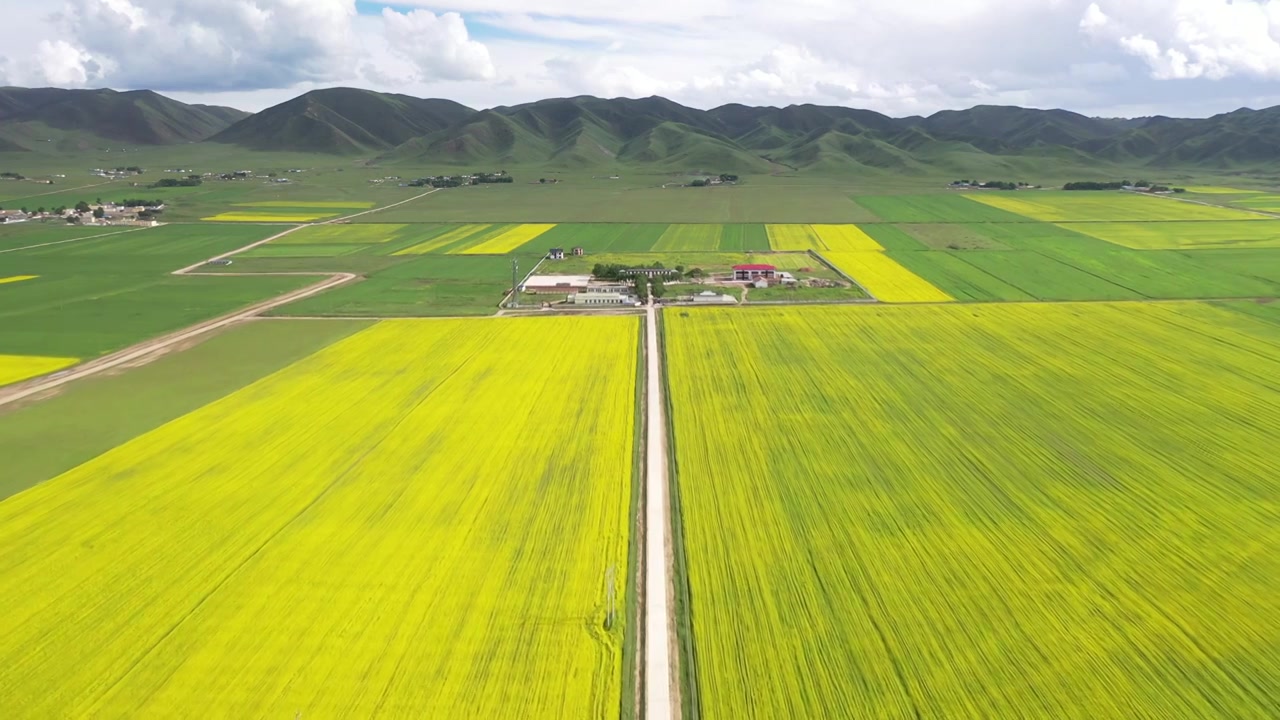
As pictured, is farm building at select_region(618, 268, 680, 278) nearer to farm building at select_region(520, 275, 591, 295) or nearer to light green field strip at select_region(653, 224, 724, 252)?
farm building at select_region(520, 275, 591, 295)

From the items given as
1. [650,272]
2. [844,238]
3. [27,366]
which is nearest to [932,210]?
[844,238]

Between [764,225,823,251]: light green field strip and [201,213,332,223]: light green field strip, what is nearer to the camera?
[764,225,823,251]: light green field strip

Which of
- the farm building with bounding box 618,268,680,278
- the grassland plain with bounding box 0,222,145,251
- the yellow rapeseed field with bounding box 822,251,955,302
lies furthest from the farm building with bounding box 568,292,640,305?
the grassland plain with bounding box 0,222,145,251

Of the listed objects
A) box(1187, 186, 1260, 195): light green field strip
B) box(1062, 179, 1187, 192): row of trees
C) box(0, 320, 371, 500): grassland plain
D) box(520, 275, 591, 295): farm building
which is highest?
box(1062, 179, 1187, 192): row of trees

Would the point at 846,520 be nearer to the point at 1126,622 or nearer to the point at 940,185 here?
the point at 1126,622

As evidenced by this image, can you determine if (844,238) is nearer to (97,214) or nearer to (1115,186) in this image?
(1115,186)

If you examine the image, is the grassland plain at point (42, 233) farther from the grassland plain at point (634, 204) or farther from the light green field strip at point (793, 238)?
the light green field strip at point (793, 238)

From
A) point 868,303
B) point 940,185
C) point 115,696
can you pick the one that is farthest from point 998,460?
point 940,185
